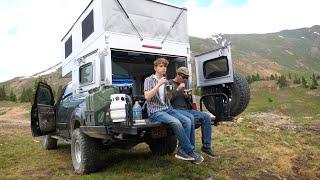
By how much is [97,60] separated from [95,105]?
969mm

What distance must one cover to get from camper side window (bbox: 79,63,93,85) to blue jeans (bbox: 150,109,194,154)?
5.27 ft

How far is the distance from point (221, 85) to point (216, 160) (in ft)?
5.38

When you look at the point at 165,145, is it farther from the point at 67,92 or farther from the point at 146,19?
the point at 146,19

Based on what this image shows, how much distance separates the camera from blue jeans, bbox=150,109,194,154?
6.49m

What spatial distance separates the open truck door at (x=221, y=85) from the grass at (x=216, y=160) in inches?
46.2

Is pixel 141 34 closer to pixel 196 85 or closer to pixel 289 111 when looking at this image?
pixel 196 85

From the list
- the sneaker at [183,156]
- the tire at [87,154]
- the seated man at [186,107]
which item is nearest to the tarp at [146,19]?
the seated man at [186,107]

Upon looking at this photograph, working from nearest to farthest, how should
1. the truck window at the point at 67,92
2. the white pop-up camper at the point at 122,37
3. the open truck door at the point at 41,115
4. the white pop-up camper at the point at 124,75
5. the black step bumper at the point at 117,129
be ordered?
the black step bumper at the point at 117,129, the white pop-up camper at the point at 124,75, the white pop-up camper at the point at 122,37, the truck window at the point at 67,92, the open truck door at the point at 41,115

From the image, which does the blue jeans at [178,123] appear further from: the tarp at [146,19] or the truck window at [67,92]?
the truck window at [67,92]

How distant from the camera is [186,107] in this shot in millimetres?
7695

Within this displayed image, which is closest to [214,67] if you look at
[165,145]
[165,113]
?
[165,113]

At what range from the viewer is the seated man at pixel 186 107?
7.16 metres

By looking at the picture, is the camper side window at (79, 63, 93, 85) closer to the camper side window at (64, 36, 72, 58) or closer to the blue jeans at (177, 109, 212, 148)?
the camper side window at (64, 36, 72, 58)

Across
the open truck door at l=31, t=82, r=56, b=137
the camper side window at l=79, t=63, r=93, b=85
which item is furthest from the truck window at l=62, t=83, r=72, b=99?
the camper side window at l=79, t=63, r=93, b=85
